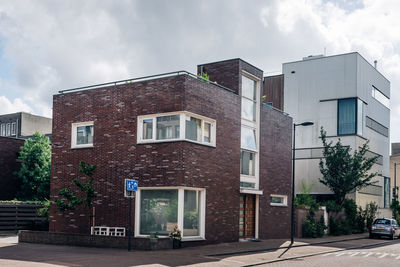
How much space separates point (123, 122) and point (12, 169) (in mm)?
14202

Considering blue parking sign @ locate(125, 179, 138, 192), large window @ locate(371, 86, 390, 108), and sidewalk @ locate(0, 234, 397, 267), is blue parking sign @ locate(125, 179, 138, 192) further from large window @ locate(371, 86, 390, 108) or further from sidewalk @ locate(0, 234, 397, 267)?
large window @ locate(371, 86, 390, 108)

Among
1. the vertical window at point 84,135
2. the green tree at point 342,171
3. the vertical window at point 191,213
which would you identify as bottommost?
the vertical window at point 191,213

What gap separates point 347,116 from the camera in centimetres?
4047

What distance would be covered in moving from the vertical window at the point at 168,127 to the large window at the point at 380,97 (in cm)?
2903

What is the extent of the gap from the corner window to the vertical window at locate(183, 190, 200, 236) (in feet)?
23.6

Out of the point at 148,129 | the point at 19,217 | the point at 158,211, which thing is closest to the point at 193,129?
the point at 148,129

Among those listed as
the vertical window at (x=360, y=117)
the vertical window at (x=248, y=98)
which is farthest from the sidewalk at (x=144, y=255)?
the vertical window at (x=360, y=117)

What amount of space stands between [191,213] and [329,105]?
24.1 m

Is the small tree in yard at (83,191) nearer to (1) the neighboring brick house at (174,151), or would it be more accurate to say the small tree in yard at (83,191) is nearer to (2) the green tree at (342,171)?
(1) the neighboring brick house at (174,151)

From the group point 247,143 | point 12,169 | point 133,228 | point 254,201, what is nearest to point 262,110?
point 247,143

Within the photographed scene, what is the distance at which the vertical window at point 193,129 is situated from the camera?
20.7 meters

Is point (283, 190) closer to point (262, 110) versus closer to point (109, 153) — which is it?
point (262, 110)

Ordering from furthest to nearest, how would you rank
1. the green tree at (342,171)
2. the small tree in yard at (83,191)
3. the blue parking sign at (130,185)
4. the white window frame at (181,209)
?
1. the green tree at (342,171)
2. the small tree in yard at (83,191)
3. the white window frame at (181,209)
4. the blue parking sign at (130,185)

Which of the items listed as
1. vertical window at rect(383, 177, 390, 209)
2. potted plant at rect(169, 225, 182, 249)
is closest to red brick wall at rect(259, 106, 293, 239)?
potted plant at rect(169, 225, 182, 249)
